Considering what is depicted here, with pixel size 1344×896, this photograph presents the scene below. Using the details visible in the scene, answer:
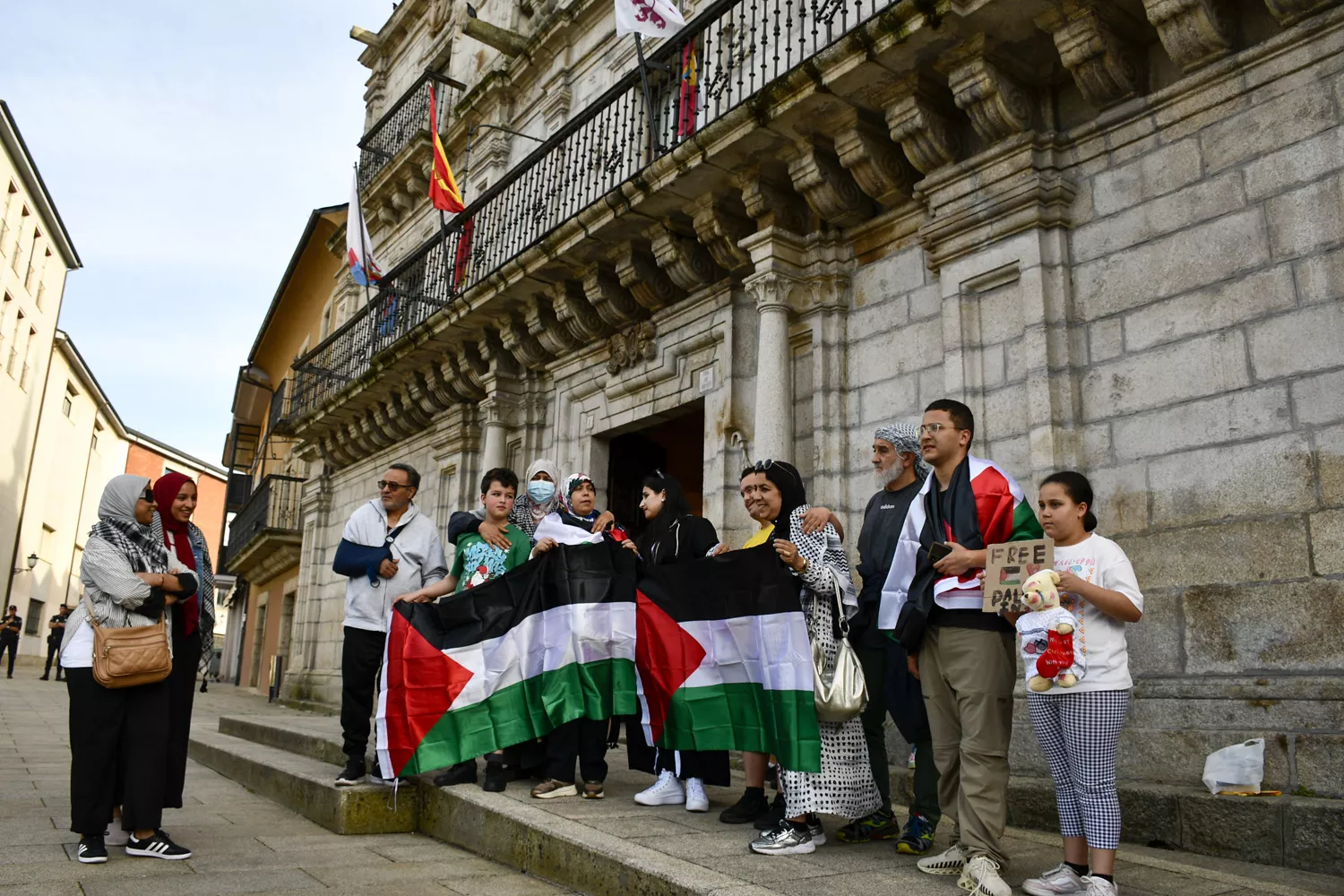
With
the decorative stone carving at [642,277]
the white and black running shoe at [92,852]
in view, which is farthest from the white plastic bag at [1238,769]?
the decorative stone carving at [642,277]

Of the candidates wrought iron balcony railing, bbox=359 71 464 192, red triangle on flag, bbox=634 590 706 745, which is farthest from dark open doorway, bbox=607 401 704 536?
wrought iron balcony railing, bbox=359 71 464 192

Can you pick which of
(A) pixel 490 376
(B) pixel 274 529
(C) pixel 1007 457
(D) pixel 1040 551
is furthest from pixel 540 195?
→ (B) pixel 274 529

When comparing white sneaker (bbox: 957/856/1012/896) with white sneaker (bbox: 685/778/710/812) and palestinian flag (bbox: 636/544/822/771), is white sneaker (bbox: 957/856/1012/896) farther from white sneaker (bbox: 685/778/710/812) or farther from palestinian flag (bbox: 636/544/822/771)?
white sneaker (bbox: 685/778/710/812)

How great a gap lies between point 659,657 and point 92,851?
254cm

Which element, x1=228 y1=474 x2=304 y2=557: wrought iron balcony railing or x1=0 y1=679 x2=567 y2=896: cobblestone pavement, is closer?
x1=0 y1=679 x2=567 y2=896: cobblestone pavement

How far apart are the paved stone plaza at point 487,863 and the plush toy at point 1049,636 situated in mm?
764

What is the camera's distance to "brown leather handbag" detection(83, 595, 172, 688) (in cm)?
403

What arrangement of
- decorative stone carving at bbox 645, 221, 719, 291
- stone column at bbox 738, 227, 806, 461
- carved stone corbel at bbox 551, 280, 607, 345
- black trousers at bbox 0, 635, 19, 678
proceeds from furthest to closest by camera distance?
black trousers at bbox 0, 635, 19, 678 → carved stone corbel at bbox 551, 280, 607, 345 → decorative stone carving at bbox 645, 221, 719, 291 → stone column at bbox 738, 227, 806, 461

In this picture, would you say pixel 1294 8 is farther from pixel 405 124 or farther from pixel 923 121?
pixel 405 124

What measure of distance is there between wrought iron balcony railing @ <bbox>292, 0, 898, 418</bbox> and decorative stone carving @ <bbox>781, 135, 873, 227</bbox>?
559 mm

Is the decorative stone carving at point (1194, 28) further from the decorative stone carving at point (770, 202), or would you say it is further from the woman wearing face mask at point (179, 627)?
the woman wearing face mask at point (179, 627)

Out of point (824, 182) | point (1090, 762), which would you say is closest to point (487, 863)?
point (1090, 762)

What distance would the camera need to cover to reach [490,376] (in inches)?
424

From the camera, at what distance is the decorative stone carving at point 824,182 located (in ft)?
22.5
